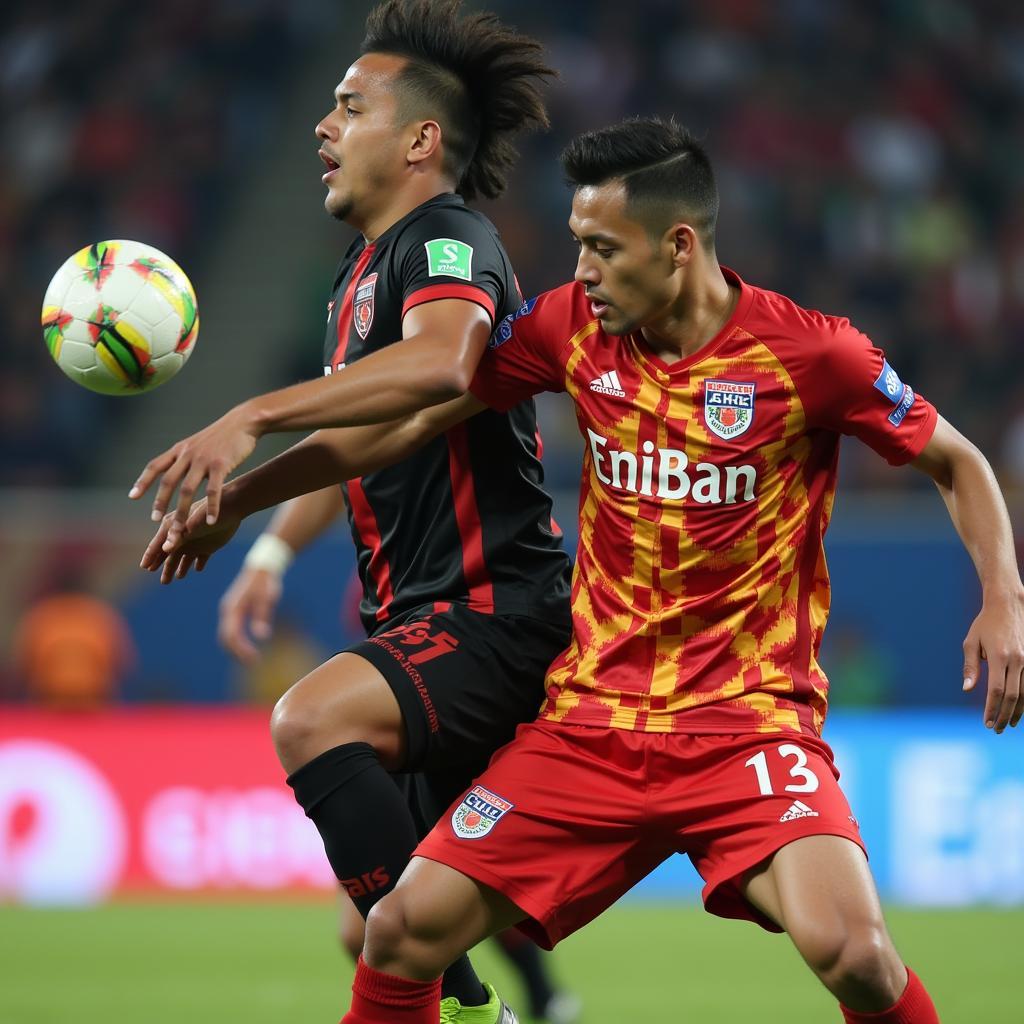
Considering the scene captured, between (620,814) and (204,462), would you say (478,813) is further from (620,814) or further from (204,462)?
(204,462)

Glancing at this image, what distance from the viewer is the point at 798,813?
11.5 feet

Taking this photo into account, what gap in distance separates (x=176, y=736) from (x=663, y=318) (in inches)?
248

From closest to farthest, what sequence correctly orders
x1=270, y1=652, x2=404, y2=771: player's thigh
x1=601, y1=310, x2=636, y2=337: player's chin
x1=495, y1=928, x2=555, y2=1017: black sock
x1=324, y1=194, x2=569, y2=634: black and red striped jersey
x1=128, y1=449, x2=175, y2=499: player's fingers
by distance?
1. x1=128, y1=449, x2=175, y2=499: player's fingers
2. x1=270, y1=652, x2=404, y2=771: player's thigh
3. x1=601, y1=310, x2=636, y2=337: player's chin
4. x1=324, y1=194, x2=569, y2=634: black and red striped jersey
5. x1=495, y1=928, x2=555, y2=1017: black sock

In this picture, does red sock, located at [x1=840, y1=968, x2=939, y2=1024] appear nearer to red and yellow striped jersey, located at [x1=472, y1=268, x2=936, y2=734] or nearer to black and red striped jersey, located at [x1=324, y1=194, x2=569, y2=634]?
red and yellow striped jersey, located at [x1=472, y1=268, x2=936, y2=734]

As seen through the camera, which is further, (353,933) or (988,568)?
(353,933)

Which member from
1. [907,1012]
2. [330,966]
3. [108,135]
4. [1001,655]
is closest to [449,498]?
[1001,655]

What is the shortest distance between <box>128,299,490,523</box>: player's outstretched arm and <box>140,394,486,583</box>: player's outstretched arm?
0.56ft

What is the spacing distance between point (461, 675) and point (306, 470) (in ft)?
1.84

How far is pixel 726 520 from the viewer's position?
12.4 ft

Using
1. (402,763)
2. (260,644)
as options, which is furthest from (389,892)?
(260,644)

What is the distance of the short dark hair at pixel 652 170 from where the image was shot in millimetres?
3787

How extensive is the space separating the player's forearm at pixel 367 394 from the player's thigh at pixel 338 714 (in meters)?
0.55

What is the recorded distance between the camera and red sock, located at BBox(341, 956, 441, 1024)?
11.6 ft

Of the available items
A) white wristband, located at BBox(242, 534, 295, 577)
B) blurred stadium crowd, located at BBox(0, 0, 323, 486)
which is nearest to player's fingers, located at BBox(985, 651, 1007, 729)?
white wristband, located at BBox(242, 534, 295, 577)
